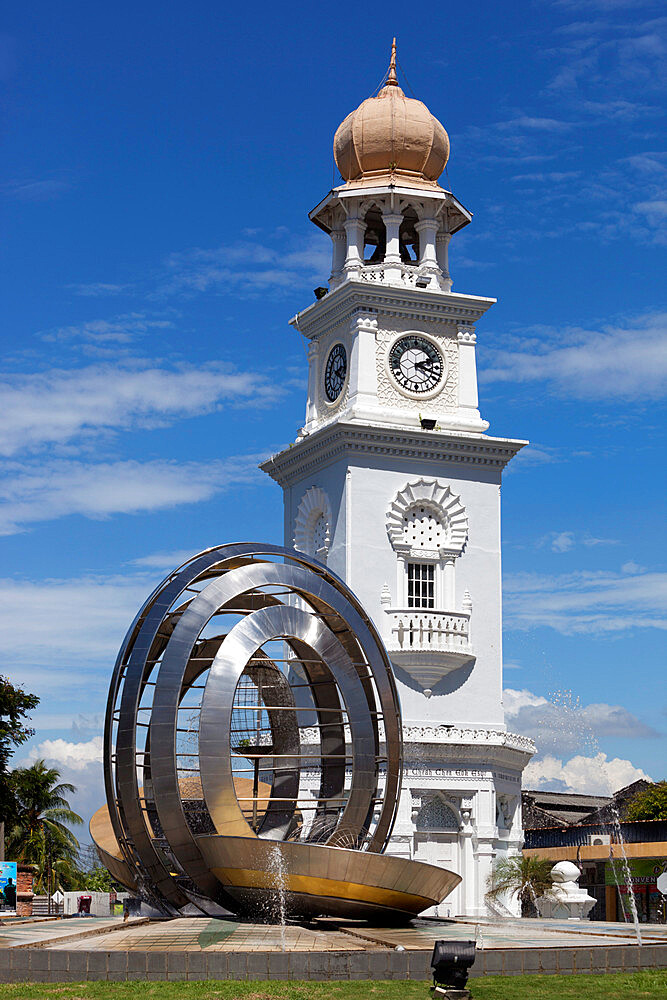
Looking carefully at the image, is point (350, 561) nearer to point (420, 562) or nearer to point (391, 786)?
point (420, 562)

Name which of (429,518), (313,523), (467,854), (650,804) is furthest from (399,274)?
(650,804)

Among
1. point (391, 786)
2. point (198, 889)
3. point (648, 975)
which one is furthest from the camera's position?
point (391, 786)

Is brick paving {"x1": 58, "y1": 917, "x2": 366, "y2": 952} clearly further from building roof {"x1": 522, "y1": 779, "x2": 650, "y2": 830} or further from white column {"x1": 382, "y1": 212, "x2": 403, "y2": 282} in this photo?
building roof {"x1": 522, "y1": 779, "x2": 650, "y2": 830}

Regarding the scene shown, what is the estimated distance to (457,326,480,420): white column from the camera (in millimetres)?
58344

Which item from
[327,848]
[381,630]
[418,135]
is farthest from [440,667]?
[327,848]

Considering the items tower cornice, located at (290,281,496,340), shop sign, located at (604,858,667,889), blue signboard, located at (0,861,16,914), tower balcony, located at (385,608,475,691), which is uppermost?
tower cornice, located at (290,281,496,340)

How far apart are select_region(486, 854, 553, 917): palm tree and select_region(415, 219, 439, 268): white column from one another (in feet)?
76.4

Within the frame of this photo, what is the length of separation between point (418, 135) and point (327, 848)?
38481mm

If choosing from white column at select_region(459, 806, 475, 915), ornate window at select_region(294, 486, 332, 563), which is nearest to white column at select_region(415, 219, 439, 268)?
ornate window at select_region(294, 486, 332, 563)

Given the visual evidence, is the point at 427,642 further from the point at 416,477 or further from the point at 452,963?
the point at 452,963

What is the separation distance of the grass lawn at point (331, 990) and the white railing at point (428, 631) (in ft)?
93.2

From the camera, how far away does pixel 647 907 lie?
61.0 metres

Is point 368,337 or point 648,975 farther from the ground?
point 368,337

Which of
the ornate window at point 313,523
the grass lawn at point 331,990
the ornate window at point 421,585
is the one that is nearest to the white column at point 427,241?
the ornate window at point 313,523
